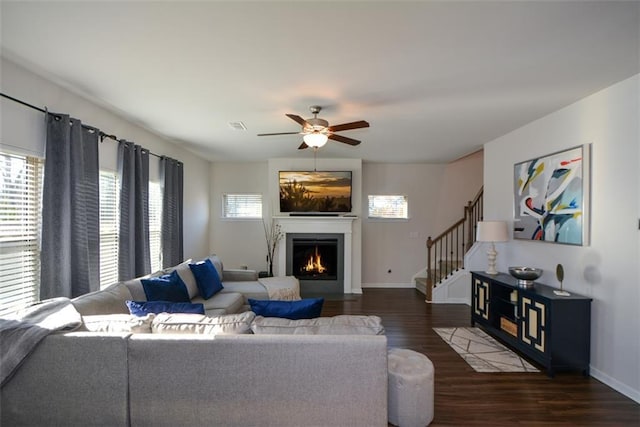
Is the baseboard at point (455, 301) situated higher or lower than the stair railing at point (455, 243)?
lower

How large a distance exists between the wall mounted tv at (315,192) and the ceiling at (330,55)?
230 cm

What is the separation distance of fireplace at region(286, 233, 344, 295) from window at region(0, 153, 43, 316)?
401cm

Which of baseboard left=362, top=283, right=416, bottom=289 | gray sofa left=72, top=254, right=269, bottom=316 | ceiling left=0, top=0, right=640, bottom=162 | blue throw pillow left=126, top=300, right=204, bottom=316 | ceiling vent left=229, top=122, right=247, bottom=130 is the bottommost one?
baseboard left=362, top=283, right=416, bottom=289

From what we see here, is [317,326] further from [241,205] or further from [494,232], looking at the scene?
[241,205]

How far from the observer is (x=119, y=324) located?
6.41ft

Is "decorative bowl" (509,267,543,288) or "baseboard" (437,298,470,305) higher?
"decorative bowl" (509,267,543,288)

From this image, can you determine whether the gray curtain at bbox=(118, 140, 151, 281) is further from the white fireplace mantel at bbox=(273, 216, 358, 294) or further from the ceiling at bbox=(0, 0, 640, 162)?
the white fireplace mantel at bbox=(273, 216, 358, 294)

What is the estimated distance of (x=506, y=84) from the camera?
2.70 m

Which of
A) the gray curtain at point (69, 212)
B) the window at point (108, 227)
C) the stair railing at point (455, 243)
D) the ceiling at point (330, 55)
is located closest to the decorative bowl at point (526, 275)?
the ceiling at point (330, 55)

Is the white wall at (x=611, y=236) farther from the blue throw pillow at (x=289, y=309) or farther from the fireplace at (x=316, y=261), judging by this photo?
the fireplace at (x=316, y=261)

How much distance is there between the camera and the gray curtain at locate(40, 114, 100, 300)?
2.61 meters

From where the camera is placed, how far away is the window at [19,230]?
94.3 inches

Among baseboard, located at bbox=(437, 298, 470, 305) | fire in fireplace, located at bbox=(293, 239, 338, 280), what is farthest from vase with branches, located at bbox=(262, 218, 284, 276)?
baseboard, located at bbox=(437, 298, 470, 305)

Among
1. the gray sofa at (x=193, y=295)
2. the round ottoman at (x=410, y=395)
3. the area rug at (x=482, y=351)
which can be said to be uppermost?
the gray sofa at (x=193, y=295)
